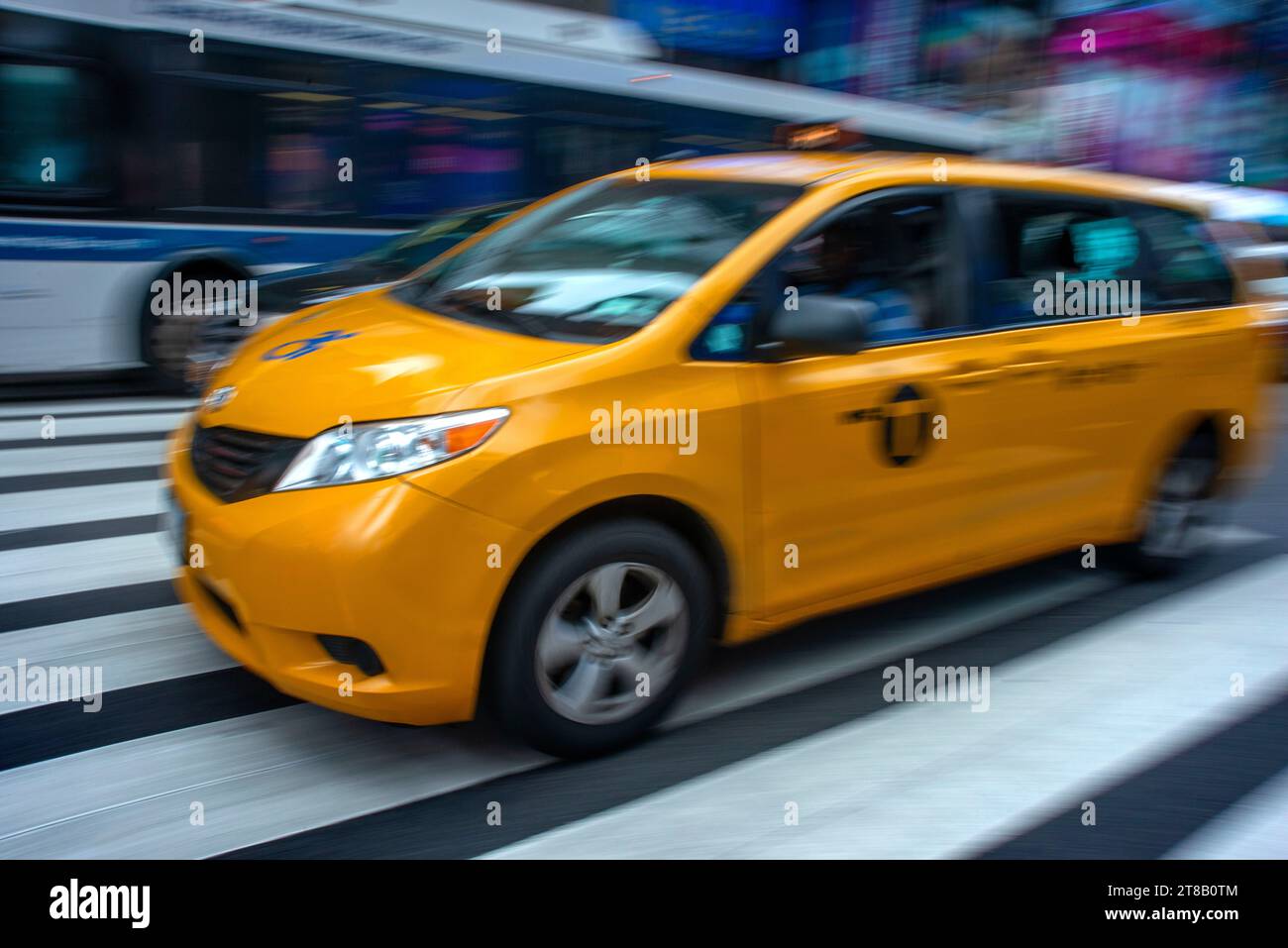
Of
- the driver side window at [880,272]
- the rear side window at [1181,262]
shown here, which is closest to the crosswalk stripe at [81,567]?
the driver side window at [880,272]

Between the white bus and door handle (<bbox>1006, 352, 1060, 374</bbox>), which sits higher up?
the white bus

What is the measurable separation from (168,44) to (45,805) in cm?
740

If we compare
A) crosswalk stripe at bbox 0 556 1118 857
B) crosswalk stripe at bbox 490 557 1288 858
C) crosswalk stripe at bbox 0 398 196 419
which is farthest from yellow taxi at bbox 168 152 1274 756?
crosswalk stripe at bbox 0 398 196 419

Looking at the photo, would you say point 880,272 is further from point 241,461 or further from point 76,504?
point 76,504

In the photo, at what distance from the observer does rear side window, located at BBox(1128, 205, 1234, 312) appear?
195 inches

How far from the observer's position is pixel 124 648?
4.15 meters

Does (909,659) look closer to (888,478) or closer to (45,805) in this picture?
(888,478)

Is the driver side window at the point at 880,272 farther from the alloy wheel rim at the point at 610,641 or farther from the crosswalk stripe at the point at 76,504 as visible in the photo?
the crosswalk stripe at the point at 76,504

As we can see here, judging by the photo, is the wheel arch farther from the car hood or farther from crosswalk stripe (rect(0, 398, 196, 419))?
crosswalk stripe (rect(0, 398, 196, 419))

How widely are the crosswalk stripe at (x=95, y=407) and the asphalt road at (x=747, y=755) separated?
3.65 metres

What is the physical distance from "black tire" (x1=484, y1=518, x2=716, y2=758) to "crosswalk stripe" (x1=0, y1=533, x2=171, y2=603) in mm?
2216
